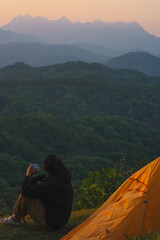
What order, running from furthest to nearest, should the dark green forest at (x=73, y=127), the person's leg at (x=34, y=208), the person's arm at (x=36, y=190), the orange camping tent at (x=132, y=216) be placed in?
1. the dark green forest at (x=73, y=127)
2. the person's leg at (x=34, y=208)
3. the person's arm at (x=36, y=190)
4. the orange camping tent at (x=132, y=216)

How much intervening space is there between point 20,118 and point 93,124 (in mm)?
16226

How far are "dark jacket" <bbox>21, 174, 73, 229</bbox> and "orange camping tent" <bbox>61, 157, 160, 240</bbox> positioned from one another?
1.21 ft

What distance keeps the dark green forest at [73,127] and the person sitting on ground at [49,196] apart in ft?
17.6

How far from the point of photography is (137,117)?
3415 inches

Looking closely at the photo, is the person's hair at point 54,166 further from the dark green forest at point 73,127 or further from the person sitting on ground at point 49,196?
the dark green forest at point 73,127

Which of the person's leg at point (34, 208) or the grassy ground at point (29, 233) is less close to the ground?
the person's leg at point (34, 208)

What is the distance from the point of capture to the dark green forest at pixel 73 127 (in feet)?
140

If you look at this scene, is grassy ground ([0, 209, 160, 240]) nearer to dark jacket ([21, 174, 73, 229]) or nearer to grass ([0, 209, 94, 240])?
grass ([0, 209, 94, 240])

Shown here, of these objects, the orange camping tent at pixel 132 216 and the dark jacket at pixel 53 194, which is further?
the dark jacket at pixel 53 194

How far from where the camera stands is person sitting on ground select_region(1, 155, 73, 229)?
5.21m

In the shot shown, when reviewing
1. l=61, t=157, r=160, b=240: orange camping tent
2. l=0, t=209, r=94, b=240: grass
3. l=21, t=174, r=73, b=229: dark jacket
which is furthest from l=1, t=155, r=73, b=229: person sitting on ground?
l=61, t=157, r=160, b=240: orange camping tent

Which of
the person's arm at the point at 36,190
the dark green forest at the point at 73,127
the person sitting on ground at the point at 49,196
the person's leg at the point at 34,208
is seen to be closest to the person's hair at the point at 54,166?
the person sitting on ground at the point at 49,196

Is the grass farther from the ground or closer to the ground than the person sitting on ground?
closer to the ground

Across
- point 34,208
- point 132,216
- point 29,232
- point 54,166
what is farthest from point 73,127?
point 132,216
